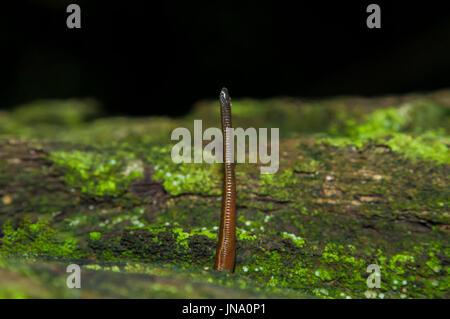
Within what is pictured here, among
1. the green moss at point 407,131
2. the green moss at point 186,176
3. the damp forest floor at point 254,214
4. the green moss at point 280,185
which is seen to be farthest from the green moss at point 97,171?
the green moss at point 407,131

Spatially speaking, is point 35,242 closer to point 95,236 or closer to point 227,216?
point 95,236

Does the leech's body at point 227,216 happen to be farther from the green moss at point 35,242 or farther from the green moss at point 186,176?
the green moss at point 35,242

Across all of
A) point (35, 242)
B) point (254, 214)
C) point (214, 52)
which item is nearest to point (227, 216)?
point (254, 214)

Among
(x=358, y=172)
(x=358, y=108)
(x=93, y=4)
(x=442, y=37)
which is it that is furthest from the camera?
(x=93, y=4)

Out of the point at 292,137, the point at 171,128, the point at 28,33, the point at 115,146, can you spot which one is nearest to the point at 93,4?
the point at 28,33
